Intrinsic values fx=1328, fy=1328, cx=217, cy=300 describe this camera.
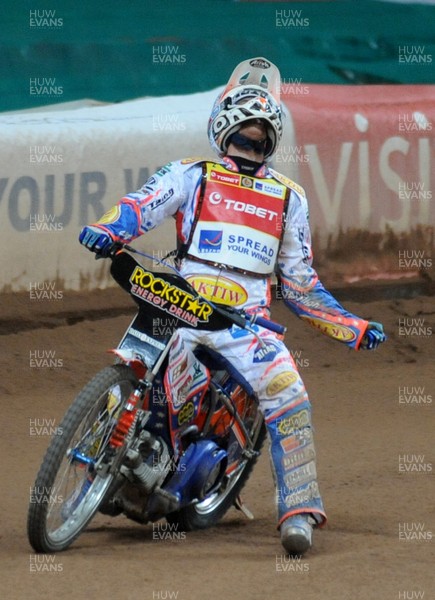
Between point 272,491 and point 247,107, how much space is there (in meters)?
2.22

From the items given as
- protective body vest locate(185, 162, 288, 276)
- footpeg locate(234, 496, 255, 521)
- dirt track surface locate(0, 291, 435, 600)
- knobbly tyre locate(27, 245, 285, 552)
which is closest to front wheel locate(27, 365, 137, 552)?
knobbly tyre locate(27, 245, 285, 552)

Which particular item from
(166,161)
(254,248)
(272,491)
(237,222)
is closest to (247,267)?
(254,248)

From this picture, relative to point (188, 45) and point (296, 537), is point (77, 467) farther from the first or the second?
point (188, 45)

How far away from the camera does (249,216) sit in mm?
5734

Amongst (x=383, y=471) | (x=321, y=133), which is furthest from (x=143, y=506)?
(x=321, y=133)

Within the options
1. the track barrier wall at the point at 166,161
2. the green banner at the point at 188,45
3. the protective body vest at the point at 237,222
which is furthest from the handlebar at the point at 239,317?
the green banner at the point at 188,45

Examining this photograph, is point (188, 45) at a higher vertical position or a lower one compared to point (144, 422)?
higher

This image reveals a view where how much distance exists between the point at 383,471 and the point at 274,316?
2739 millimetres

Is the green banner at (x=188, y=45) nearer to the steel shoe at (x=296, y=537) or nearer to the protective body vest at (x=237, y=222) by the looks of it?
the protective body vest at (x=237, y=222)

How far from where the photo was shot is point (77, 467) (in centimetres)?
528

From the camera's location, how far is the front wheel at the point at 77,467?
504 cm

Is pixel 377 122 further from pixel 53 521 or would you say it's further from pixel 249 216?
pixel 53 521

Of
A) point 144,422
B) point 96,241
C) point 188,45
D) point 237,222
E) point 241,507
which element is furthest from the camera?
point 188,45

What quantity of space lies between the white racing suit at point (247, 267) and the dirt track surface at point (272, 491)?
398 millimetres
